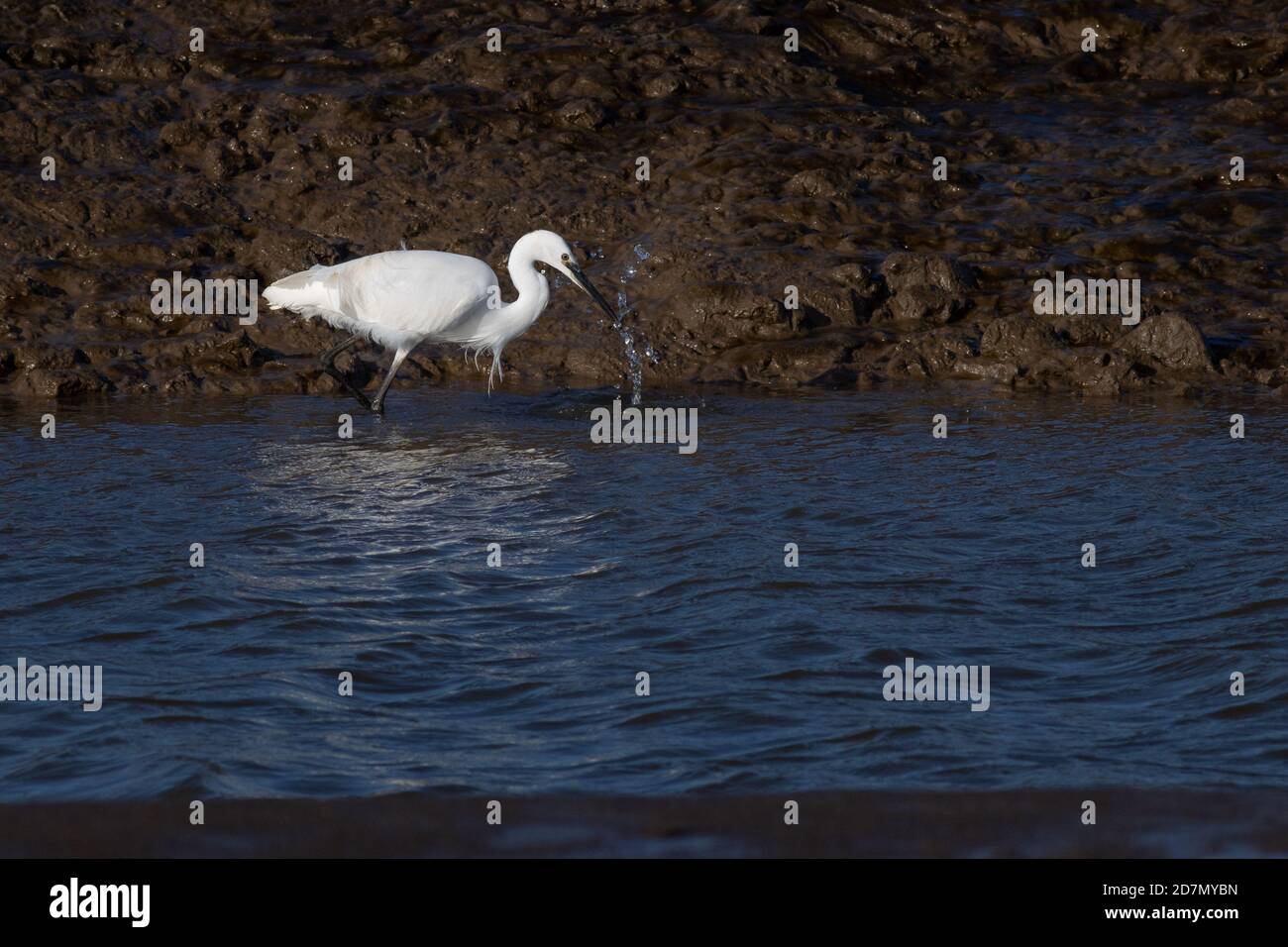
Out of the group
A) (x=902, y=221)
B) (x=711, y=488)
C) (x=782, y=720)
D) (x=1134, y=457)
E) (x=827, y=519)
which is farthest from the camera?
(x=902, y=221)

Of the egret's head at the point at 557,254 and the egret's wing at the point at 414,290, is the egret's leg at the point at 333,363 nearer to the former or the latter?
the egret's wing at the point at 414,290

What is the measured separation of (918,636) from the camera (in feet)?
20.5

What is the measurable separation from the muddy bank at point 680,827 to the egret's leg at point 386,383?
643cm

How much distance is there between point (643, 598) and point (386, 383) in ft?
15.3

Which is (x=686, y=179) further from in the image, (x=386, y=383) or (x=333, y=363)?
(x=386, y=383)

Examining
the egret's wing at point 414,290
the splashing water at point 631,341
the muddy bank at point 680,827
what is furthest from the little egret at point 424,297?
the muddy bank at point 680,827

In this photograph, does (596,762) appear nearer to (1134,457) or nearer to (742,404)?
(1134,457)

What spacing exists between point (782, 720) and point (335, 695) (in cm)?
149

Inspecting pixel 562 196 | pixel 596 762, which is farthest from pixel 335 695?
pixel 562 196

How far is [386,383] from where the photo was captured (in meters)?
11.1

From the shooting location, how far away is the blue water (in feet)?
16.7

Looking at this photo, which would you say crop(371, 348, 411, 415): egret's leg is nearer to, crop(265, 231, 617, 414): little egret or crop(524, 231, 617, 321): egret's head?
crop(265, 231, 617, 414): little egret

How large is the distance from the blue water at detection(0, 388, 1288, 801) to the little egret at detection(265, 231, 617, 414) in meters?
0.65
